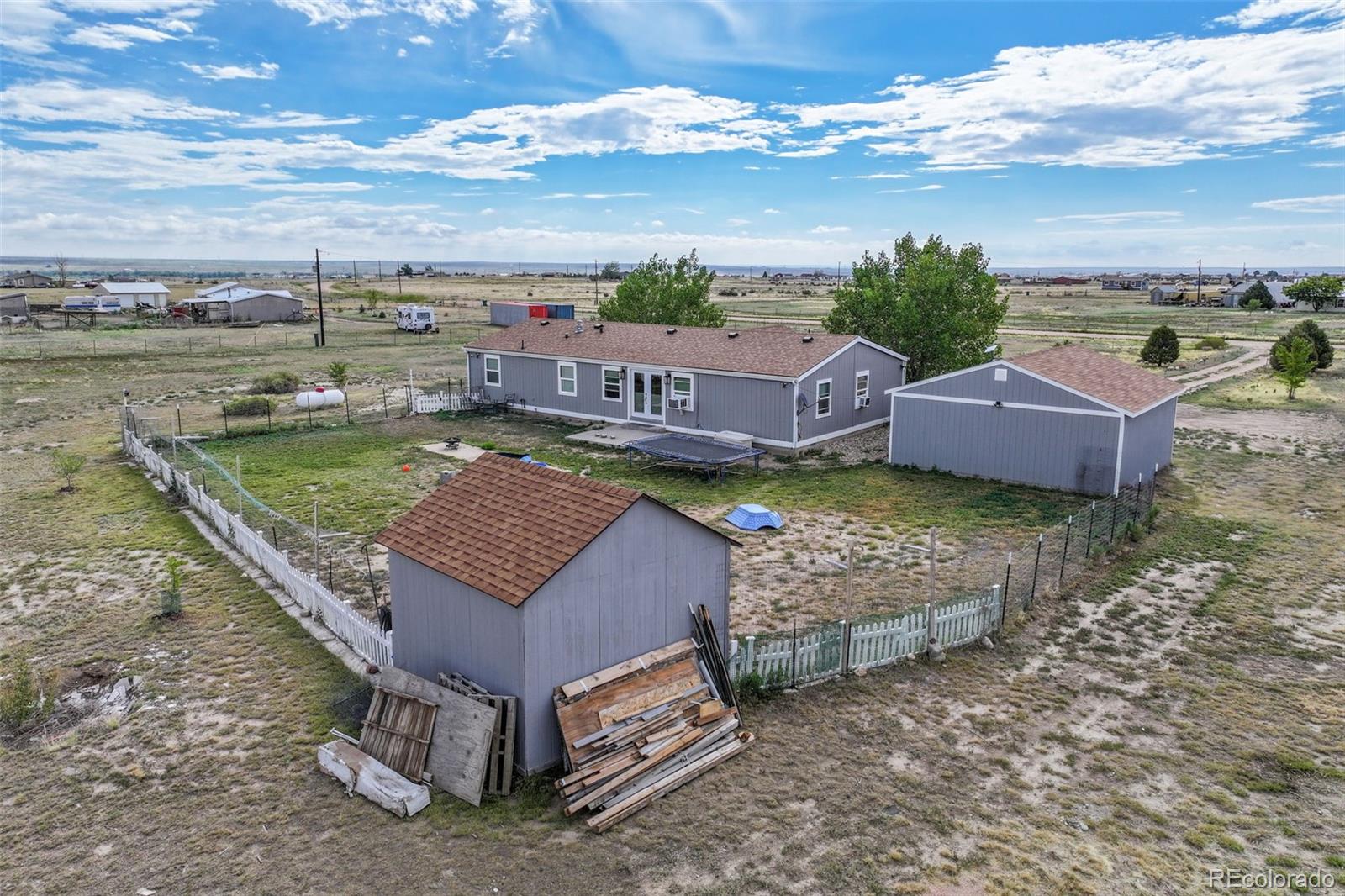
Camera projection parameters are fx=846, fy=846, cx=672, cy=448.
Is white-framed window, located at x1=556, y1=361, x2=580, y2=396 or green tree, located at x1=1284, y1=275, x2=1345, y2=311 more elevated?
green tree, located at x1=1284, y1=275, x2=1345, y2=311

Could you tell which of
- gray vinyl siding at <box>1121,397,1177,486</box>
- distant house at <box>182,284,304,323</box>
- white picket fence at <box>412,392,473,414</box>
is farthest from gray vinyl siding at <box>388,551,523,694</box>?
distant house at <box>182,284,304,323</box>

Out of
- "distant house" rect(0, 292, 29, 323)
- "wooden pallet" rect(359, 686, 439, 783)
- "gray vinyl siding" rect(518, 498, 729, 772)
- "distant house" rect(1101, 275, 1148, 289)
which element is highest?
"distant house" rect(1101, 275, 1148, 289)

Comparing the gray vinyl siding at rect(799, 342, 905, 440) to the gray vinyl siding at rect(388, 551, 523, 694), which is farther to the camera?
the gray vinyl siding at rect(799, 342, 905, 440)

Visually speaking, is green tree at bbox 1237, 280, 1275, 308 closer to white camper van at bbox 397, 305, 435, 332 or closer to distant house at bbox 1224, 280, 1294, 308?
distant house at bbox 1224, 280, 1294, 308

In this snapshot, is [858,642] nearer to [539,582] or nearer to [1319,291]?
[539,582]

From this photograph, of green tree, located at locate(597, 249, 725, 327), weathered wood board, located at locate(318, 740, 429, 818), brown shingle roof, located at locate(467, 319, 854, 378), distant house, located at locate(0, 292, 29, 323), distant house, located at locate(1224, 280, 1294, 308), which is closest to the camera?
weathered wood board, located at locate(318, 740, 429, 818)

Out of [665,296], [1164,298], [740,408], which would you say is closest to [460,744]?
[740,408]
